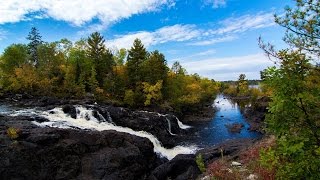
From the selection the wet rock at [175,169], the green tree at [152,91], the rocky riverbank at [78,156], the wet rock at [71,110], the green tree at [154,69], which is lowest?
the wet rock at [175,169]

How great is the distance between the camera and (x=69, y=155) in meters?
22.5

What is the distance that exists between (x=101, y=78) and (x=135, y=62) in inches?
358

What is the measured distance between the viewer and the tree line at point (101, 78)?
199 feet

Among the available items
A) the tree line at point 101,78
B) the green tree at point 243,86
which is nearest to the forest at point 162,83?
the tree line at point 101,78

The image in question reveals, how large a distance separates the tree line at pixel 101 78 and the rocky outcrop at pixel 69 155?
32.6 metres

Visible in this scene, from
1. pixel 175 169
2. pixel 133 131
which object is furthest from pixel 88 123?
pixel 175 169

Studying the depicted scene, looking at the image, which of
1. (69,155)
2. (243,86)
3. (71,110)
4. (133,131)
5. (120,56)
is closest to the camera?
(69,155)

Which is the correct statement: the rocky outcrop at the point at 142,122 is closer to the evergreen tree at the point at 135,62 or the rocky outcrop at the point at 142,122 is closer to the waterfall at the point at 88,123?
the waterfall at the point at 88,123

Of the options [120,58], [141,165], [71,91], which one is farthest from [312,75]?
[120,58]

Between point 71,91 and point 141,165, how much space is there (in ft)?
129

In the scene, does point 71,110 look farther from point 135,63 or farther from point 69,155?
point 135,63

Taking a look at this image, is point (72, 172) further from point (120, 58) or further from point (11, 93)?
point (120, 58)

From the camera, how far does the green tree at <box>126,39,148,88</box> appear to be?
6488 cm

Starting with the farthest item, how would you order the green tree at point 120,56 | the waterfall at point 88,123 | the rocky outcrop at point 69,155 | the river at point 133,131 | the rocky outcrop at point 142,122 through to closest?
the green tree at point 120,56, the rocky outcrop at point 142,122, the river at point 133,131, the waterfall at point 88,123, the rocky outcrop at point 69,155
